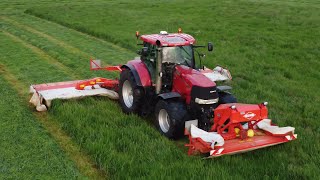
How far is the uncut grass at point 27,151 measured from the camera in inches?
262

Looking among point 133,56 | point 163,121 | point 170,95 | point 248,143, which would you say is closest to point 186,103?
point 170,95

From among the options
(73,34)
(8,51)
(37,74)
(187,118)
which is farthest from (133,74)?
(73,34)

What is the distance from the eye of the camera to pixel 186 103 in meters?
8.12

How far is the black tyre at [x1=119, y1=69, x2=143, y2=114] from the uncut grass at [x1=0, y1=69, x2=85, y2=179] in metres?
1.95

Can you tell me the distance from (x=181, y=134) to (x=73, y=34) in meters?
14.4

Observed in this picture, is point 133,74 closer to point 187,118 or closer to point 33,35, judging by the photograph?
point 187,118

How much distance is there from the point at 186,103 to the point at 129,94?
2.05 metres

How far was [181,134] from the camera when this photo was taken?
309 inches

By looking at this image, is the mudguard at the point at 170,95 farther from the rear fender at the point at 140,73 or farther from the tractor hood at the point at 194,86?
the rear fender at the point at 140,73

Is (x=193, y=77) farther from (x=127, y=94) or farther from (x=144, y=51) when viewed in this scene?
(x=127, y=94)

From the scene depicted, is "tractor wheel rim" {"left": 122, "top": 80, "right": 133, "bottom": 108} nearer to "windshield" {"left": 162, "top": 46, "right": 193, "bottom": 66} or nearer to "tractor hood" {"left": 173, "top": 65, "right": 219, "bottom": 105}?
"windshield" {"left": 162, "top": 46, "right": 193, "bottom": 66}

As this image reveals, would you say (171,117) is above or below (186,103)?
below

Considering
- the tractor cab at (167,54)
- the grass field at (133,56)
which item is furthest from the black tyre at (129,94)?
the tractor cab at (167,54)

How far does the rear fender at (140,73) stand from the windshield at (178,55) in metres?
0.59
